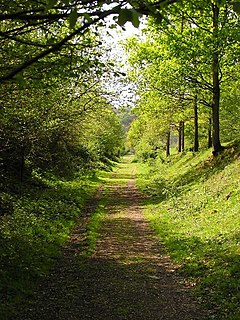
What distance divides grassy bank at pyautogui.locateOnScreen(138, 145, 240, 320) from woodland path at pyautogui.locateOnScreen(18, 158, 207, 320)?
1.54 feet

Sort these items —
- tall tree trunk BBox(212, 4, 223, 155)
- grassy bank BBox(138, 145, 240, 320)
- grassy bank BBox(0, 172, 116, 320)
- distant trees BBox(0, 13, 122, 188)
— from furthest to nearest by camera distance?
tall tree trunk BBox(212, 4, 223, 155), grassy bank BBox(0, 172, 116, 320), grassy bank BBox(138, 145, 240, 320), distant trees BBox(0, 13, 122, 188)

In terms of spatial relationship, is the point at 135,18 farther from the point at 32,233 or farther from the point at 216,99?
the point at 216,99

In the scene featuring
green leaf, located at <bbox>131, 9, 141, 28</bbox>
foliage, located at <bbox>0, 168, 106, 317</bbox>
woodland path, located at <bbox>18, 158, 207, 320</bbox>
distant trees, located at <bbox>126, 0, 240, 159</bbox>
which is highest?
distant trees, located at <bbox>126, 0, 240, 159</bbox>

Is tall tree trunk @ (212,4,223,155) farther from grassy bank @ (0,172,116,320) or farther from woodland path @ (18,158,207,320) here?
woodland path @ (18,158,207,320)

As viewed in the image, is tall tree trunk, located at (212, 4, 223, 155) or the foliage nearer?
the foliage

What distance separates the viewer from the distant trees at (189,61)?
18203 millimetres

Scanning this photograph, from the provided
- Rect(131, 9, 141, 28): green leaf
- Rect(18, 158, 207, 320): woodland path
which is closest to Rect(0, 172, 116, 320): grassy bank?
Rect(18, 158, 207, 320): woodland path

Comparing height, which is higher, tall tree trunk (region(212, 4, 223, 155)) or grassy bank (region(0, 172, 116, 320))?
tall tree trunk (region(212, 4, 223, 155))

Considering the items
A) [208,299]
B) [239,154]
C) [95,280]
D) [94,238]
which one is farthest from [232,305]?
[239,154]

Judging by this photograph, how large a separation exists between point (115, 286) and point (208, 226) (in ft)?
17.6

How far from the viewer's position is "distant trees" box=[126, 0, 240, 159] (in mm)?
18203

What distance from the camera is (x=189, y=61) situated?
20062 mm

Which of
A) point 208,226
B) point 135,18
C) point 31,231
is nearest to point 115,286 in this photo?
point 31,231

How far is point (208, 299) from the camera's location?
334 inches
